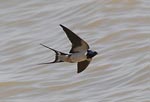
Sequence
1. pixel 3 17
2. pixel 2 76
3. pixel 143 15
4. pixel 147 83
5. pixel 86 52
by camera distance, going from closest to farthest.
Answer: pixel 86 52 < pixel 147 83 < pixel 2 76 < pixel 143 15 < pixel 3 17

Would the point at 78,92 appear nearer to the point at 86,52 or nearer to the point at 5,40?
the point at 5,40

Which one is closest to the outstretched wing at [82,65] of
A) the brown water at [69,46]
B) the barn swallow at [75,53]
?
the barn swallow at [75,53]

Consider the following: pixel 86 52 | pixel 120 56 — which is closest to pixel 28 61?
pixel 120 56

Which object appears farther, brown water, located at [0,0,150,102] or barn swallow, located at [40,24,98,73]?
brown water, located at [0,0,150,102]

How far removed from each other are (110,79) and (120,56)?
23.1 inches

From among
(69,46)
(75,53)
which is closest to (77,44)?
(75,53)

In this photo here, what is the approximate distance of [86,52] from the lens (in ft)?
20.3

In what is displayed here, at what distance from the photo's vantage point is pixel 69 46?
10703 mm

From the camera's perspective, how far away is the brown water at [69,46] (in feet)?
32.0

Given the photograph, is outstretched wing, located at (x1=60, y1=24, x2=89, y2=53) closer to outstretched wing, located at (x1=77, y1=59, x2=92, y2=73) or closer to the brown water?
outstretched wing, located at (x1=77, y1=59, x2=92, y2=73)

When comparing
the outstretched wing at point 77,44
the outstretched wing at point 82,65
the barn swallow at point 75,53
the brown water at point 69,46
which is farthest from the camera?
the brown water at point 69,46

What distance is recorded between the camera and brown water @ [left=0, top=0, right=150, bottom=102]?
32.0ft

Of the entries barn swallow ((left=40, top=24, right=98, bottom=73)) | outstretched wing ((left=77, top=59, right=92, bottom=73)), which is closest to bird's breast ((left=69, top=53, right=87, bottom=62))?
barn swallow ((left=40, top=24, right=98, bottom=73))

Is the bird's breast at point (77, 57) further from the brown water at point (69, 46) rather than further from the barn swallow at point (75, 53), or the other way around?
the brown water at point (69, 46)
